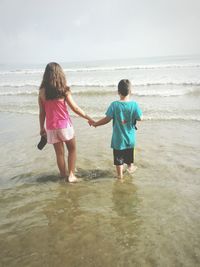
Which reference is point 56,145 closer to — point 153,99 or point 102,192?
point 102,192

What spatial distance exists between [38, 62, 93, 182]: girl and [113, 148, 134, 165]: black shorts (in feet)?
2.44

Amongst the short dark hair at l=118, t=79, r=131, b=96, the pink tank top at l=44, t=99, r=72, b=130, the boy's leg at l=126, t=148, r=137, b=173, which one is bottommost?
the boy's leg at l=126, t=148, r=137, b=173

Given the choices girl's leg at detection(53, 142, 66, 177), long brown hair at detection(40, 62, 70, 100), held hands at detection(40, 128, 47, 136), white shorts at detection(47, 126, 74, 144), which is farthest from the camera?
held hands at detection(40, 128, 47, 136)

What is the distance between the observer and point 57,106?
15.1ft

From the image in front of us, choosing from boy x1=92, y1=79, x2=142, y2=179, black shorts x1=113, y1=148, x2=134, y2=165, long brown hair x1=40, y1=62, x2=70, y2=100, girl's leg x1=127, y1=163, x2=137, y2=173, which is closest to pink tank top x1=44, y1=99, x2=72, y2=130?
long brown hair x1=40, y1=62, x2=70, y2=100

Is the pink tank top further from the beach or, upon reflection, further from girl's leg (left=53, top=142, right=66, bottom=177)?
the beach

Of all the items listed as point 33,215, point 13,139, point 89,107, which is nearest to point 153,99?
point 89,107

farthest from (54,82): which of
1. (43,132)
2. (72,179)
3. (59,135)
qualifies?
(72,179)

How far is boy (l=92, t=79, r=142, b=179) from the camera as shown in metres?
4.65

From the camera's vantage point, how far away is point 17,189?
477cm

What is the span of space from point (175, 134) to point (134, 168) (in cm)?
280

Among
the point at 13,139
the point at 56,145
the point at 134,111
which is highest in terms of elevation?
the point at 134,111

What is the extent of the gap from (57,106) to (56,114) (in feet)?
0.43

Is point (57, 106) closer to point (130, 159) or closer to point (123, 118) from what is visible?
point (123, 118)
